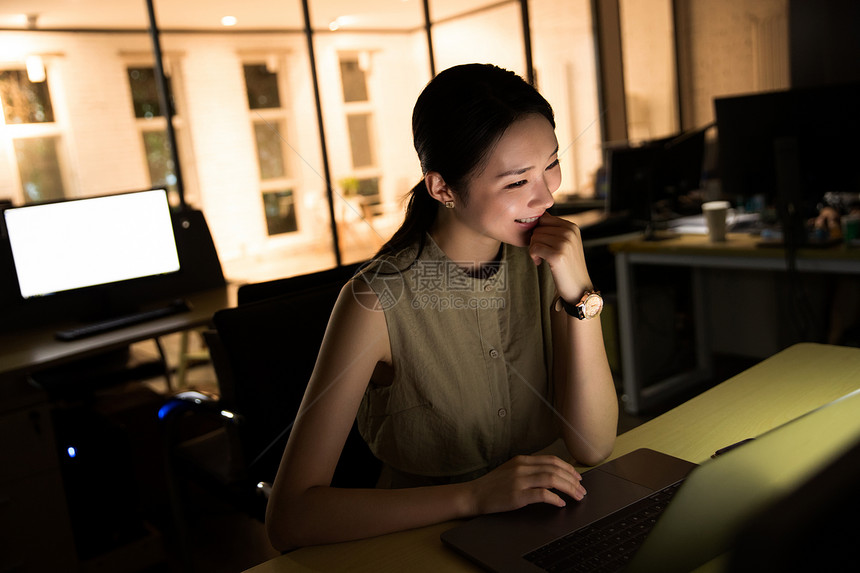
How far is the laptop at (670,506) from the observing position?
48 cm

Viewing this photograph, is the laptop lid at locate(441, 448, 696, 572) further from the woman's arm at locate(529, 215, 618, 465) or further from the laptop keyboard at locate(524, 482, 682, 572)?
the woman's arm at locate(529, 215, 618, 465)

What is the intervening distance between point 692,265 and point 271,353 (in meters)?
2.45

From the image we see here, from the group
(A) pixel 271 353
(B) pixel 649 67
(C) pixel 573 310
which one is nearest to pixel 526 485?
(C) pixel 573 310

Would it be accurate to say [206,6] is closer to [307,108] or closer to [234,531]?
[307,108]

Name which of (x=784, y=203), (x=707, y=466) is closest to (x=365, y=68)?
(x=784, y=203)

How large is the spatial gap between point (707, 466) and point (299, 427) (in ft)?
2.14

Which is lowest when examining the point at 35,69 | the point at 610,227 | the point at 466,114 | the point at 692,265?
the point at 692,265

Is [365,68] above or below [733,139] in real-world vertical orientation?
above

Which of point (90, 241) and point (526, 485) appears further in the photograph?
point (90, 241)

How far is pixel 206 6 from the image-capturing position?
449 centimetres

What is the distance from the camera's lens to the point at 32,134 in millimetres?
4113

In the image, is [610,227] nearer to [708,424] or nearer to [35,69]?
[708,424]

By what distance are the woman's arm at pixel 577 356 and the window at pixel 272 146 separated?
3.90 meters

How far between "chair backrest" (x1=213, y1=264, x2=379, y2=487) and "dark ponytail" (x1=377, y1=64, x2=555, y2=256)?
407 millimetres
